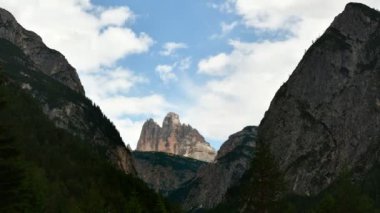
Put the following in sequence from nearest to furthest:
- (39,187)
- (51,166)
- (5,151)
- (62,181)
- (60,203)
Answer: (5,151)
(39,187)
(60,203)
(62,181)
(51,166)

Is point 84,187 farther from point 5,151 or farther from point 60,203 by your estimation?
point 5,151

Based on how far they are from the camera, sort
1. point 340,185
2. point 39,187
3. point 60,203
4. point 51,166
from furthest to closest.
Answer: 1. point 51,166
2. point 60,203
3. point 39,187
4. point 340,185

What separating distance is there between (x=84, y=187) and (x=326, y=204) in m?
149

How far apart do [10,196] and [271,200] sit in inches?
948

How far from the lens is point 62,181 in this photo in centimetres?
18200

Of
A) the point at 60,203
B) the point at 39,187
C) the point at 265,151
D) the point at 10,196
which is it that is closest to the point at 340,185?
the point at 265,151

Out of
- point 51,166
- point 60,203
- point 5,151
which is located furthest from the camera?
point 51,166

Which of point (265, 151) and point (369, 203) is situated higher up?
point (265, 151)

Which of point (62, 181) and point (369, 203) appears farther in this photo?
point (62, 181)

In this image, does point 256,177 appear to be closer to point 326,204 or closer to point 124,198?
point 326,204

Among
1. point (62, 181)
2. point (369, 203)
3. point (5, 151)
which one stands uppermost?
point (62, 181)

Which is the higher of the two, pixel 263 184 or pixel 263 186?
pixel 263 184

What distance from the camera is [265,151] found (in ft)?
181

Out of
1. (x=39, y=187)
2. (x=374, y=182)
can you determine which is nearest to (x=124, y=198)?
(x=374, y=182)
